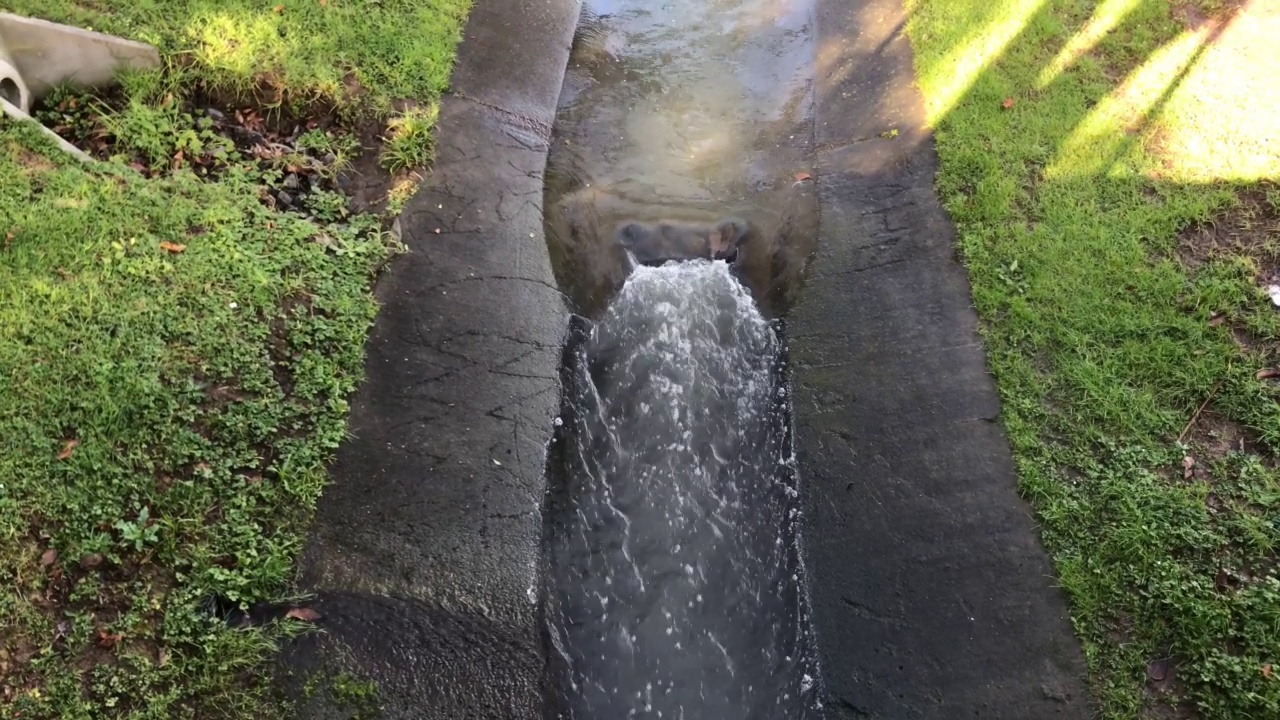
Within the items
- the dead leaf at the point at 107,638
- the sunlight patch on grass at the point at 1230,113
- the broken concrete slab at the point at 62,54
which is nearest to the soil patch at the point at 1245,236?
the sunlight patch on grass at the point at 1230,113

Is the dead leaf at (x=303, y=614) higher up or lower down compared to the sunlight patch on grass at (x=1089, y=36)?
lower down

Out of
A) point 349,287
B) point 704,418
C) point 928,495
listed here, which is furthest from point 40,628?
point 928,495

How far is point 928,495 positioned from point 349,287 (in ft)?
13.9

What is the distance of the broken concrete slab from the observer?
6016 millimetres

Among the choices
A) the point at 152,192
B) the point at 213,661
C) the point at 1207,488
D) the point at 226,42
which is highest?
the point at 226,42

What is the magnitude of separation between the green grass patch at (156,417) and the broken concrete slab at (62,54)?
802 mm

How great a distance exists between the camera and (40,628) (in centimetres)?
391

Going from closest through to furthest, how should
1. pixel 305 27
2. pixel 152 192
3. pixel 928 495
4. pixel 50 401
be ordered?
pixel 50 401 → pixel 928 495 → pixel 152 192 → pixel 305 27

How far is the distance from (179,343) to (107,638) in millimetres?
1847

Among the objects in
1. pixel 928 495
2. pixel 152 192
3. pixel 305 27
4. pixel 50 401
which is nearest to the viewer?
pixel 50 401

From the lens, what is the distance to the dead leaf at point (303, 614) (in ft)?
14.3

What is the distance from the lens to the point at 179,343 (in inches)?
198

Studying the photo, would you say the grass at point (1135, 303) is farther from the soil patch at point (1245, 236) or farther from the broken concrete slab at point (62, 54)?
the broken concrete slab at point (62, 54)

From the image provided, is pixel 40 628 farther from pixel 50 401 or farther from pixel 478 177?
pixel 478 177
